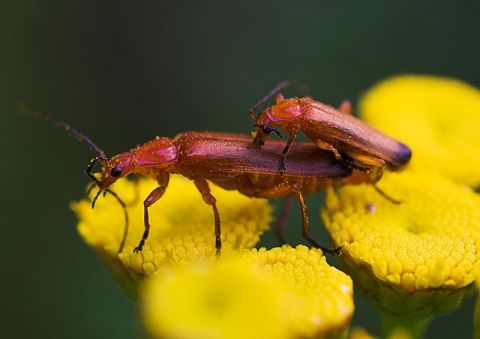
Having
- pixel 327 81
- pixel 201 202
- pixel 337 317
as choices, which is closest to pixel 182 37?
pixel 327 81

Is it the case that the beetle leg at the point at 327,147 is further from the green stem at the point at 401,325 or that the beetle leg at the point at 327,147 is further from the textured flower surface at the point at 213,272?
the green stem at the point at 401,325

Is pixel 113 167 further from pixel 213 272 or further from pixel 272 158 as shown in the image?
pixel 213 272

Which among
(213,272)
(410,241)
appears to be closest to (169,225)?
(410,241)

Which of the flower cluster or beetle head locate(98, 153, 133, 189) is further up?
beetle head locate(98, 153, 133, 189)

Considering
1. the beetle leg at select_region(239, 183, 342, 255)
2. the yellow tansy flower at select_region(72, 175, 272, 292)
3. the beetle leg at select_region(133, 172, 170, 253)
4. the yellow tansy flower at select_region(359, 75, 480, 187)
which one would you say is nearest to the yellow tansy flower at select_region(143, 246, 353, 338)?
the yellow tansy flower at select_region(72, 175, 272, 292)

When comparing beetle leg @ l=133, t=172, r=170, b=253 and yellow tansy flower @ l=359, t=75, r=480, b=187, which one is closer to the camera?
beetle leg @ l=133, t=172, r=170, b=253

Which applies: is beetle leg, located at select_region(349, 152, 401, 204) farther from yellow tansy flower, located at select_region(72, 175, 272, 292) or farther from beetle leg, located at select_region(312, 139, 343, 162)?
yellow tansy flower, located at select_region(72, 175, 272, 292)

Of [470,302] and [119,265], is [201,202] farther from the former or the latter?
[470,302]

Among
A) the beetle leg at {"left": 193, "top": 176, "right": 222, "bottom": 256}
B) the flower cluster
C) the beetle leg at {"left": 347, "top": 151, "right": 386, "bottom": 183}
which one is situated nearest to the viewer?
the flower cluster

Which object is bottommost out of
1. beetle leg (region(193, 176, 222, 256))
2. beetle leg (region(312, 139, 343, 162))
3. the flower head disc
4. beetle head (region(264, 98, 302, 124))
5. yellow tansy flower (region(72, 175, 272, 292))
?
the flower head disc
